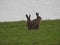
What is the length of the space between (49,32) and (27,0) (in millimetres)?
435

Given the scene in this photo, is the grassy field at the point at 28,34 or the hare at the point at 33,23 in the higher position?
the hare at the point at 33,23

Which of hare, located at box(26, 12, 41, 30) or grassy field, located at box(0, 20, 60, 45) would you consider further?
hare, located at box(26, 12, 41, 30)

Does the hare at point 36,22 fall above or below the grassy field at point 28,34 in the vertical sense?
above

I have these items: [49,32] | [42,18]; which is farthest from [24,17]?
[49,32]

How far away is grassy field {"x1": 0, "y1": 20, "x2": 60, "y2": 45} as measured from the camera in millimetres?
1306

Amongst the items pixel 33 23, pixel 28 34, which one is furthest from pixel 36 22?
pixel 28 34

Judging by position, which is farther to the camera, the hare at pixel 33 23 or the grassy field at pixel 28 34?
the hare at pixel 33 23

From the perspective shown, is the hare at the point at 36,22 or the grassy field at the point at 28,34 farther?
the hare at the point at 36,22

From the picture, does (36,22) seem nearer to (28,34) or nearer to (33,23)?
(33,23)

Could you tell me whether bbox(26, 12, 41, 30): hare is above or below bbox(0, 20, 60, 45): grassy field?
above

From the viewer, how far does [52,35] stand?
138 cm

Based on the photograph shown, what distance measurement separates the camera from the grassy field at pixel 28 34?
1.31 m

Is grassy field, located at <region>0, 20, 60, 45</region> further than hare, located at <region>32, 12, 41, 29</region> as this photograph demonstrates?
No

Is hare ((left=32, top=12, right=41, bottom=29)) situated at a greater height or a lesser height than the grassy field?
greater
